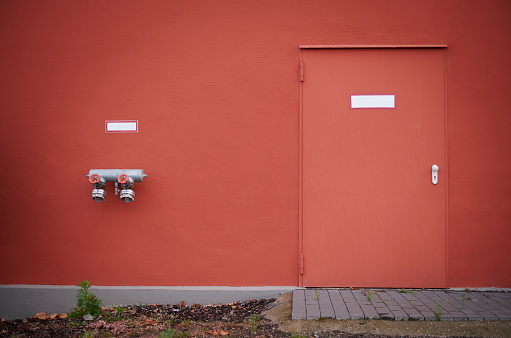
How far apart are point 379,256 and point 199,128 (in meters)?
2.42

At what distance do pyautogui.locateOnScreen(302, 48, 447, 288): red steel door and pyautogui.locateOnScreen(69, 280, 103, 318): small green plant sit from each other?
7.44 ft

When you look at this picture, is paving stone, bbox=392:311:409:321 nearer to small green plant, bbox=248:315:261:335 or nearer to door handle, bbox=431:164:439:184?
small green plant, bbox=248:315:261:335

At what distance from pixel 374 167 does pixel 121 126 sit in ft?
9.35

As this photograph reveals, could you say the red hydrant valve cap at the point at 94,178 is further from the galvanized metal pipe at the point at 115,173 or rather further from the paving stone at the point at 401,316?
the paving stone at the point at 401,316

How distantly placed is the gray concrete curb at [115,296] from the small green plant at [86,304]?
0.09 metres

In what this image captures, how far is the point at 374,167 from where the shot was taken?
4.01 m

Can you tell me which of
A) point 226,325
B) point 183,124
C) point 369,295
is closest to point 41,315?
point 226,325

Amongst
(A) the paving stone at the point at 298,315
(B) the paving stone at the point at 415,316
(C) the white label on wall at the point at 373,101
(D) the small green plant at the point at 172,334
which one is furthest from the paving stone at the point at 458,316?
(D) the small green plant at the point at 172,334

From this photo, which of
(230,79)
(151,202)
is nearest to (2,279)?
(151,202)

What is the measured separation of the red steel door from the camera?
13.0 ft

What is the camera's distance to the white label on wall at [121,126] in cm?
410

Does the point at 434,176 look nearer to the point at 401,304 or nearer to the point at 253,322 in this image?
the point at 401,304

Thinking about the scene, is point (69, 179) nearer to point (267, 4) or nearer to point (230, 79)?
point (230, 79)

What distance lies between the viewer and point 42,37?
414 cm
